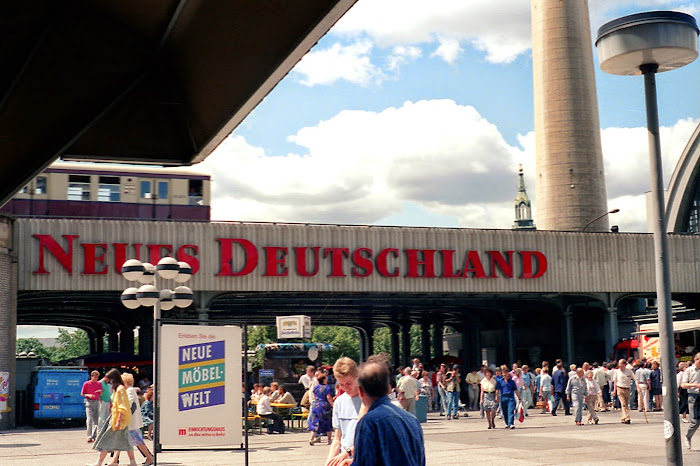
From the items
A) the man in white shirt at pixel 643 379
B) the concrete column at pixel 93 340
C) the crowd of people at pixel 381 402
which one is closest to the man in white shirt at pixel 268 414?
the crowd of people at pixel 381 402

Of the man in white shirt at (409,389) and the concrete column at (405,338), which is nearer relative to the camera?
the man in white shirt at (409,389)

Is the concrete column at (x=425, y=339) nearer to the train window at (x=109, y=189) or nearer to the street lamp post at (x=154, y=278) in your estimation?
the train window at (x=109, y=189)

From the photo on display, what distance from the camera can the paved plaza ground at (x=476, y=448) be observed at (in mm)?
16125

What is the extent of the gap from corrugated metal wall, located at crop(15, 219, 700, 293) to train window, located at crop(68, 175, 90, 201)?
121 inches

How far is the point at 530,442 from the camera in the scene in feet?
63.8

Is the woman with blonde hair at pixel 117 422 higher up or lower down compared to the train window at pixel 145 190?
lower down

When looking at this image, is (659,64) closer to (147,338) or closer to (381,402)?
(381,402)

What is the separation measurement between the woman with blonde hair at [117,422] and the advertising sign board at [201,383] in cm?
287

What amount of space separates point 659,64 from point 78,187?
30363 mm

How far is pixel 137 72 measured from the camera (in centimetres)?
→ 418

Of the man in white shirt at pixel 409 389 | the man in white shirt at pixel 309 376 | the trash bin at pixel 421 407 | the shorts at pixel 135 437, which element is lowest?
the trash bin at pixel 421 407

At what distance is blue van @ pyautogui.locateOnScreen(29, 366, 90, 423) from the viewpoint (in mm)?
30656

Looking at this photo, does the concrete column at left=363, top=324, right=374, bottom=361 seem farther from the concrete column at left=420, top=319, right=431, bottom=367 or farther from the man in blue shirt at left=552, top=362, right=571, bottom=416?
the man in blue shirt at left=552, top=362, right=571, bottom=416

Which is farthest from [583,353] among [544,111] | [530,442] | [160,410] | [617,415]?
[160,410]
